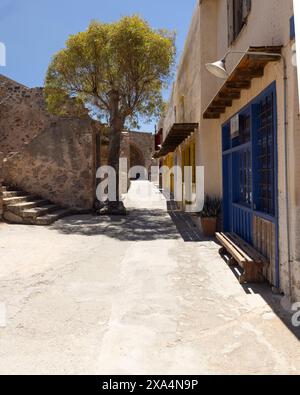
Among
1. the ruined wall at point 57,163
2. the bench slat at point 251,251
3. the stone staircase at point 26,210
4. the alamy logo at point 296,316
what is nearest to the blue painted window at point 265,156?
the bench slat at point 251,251

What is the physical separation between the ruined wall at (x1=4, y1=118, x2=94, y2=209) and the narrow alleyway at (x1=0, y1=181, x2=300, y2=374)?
543 cm

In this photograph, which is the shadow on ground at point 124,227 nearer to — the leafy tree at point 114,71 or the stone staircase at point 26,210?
the stone staircase at point 26,210

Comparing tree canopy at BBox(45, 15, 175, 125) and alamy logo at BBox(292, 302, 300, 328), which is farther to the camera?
tree canopy at BBox(45, 15, 175, 125)

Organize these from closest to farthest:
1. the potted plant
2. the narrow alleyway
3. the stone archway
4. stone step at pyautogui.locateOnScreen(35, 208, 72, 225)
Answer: the narrow alleyway, the potted plant, stone step at pyautogui.locateOnScreen(35, 208, 72, 225), the stone archway

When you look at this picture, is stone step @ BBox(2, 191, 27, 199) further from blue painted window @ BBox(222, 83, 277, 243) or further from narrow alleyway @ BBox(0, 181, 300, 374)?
blue painted window @ BBox(222, 83, 277, 243)

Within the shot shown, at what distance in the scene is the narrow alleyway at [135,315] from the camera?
2.93 m

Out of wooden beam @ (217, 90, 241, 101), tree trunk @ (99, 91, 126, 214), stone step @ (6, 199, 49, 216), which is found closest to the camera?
wooden beam @ (217, 90, 241, 101)

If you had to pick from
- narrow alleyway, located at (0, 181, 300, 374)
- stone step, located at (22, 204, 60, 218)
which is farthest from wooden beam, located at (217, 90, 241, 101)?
stone step, located at (22, 204, 60, 218)

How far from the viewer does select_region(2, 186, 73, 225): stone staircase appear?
34.0 feet

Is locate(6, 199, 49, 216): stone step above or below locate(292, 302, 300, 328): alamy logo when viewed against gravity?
above

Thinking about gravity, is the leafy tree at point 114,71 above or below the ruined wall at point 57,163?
above

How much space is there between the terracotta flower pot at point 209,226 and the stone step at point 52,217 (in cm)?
431
